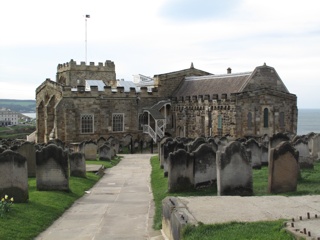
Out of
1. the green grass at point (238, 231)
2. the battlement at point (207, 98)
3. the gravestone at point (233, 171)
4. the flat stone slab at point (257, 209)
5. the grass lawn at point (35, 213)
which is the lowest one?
the grass lawn at point (35, 213)

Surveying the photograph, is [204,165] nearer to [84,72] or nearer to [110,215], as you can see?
[110,215]

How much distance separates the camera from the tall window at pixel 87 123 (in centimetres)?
4359

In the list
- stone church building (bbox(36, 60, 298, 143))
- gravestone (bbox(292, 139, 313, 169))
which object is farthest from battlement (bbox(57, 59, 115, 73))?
gravestone (bbox(292, 139, 313, 169))

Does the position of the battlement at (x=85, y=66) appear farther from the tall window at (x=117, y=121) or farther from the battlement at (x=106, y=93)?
the tall window at (x=117, y=121)

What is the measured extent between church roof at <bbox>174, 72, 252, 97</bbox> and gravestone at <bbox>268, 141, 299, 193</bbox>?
2789 cm

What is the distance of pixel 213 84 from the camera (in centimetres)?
4412

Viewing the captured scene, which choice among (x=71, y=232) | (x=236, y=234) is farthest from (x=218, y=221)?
(x=71, y=232)

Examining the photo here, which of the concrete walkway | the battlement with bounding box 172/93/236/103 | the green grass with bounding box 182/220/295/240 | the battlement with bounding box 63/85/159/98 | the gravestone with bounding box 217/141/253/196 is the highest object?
the battlement with bounding box 63/85/159/98

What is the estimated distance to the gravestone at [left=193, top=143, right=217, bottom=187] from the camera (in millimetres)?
13633

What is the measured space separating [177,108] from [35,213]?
3504 cm

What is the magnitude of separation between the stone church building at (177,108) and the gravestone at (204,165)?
24.8m

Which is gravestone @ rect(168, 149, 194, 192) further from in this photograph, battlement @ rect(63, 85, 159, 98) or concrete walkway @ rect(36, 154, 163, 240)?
battlement @ rect(63, 85, 159, 98)

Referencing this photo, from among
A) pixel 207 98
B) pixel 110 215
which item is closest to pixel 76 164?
pixel 110 215

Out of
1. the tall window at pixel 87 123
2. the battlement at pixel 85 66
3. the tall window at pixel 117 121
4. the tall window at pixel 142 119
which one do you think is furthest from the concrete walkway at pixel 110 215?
the battlement at pixel 85 66
